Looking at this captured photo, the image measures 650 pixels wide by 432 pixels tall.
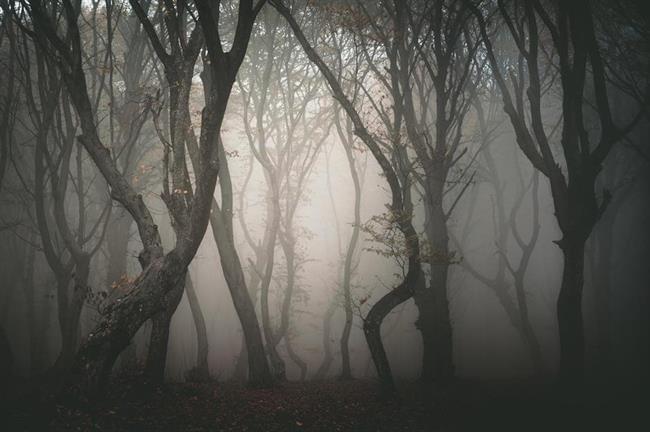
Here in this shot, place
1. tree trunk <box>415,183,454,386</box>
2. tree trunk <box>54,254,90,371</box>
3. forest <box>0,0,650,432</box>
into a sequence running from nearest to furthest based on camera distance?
forest <box>0,0,650,432</box>
tree trunk <box>415,183,454,386</box>
tree trunk <box>54,254,90,371</box>

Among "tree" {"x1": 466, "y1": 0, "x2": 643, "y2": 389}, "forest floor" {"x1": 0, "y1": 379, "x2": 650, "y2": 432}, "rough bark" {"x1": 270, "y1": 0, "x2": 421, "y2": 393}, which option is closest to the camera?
"forest floor" {"x1": 0, "y1": 379, "x2": 650, "y2": 432}

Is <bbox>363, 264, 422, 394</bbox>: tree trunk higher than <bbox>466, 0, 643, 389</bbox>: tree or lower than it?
lower

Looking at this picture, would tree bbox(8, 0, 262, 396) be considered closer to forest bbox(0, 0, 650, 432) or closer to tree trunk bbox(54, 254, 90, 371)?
forest bbox(0, 0, 650, 432)

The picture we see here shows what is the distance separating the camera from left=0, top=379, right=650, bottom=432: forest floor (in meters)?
5.00

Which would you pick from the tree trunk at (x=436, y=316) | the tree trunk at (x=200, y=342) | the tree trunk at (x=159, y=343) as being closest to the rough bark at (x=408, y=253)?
the tree trunk at (x=436, y=316)

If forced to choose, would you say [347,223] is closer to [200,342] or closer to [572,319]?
[200,342]

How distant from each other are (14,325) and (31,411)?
832 inches

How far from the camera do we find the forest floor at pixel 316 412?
5002 mm

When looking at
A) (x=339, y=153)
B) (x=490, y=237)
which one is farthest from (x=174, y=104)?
(x=339, y=153)

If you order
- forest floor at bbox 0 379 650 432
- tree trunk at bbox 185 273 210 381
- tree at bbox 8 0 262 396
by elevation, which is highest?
tree at bbox 8 0 262 396

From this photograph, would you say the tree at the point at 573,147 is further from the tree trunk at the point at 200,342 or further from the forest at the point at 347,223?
→ the tree trunk at the point at 200,342

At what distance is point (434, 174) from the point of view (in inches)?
390

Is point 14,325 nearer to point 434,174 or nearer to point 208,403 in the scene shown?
point 208,403

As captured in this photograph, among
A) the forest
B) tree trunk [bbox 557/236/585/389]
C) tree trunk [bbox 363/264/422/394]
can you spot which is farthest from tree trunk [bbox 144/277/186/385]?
tree trunk [bbox 557/236/585/389]
